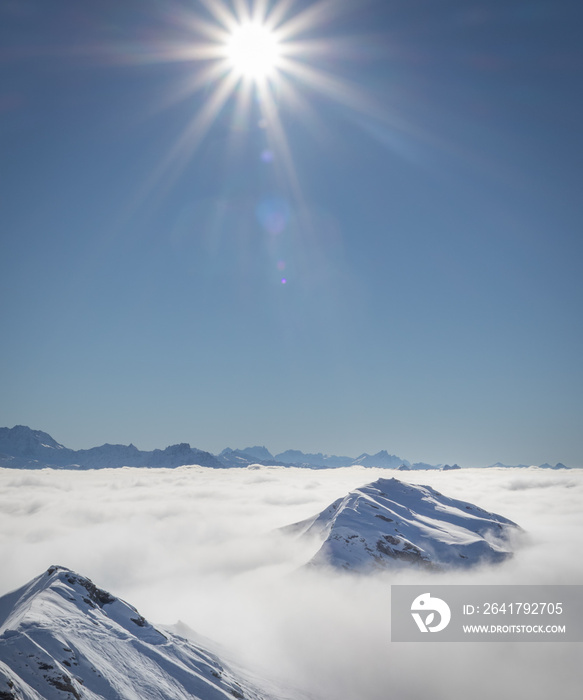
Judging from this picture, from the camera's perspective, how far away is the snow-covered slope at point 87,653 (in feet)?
115

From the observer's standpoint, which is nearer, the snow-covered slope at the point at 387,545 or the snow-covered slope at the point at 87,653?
the snow-covered slope at the point at 87,653

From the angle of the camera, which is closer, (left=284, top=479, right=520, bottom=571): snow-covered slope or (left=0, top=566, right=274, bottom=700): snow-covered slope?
(left=0, top=566, right=274, bottom=700): snow-covered slope

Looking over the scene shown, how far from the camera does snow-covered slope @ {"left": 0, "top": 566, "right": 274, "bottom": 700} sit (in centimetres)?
3491

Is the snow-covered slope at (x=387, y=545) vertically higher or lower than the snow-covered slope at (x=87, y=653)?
lower

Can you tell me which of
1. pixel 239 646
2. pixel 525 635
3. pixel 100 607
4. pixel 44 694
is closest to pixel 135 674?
pixel 100 607

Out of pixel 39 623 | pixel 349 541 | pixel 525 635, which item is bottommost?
pixel 525 635

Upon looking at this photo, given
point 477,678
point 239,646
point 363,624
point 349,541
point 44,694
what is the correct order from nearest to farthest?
point 44,694 < point 239,646 < point 477,678 < point 363,624 < point 349,541

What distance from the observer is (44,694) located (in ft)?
108

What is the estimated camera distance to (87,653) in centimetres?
4256

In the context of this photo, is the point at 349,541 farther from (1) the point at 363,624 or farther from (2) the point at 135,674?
(2) the point at 135,674

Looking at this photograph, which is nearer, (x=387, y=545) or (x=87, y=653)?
(x=87, y=653)

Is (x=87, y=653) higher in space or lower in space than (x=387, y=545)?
higher

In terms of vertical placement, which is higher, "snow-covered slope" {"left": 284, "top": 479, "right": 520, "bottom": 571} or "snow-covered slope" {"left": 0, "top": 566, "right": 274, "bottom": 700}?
"snow-covered slope" {"left": 0, "top": 566, "right": 274, "bottom": 700}

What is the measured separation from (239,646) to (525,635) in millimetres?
149338
